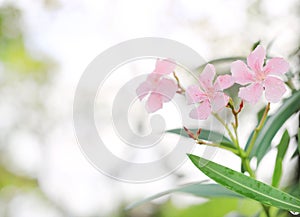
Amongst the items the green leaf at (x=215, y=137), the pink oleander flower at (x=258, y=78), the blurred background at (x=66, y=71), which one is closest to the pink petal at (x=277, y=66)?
the pink oleander flower at (x=258, y=78)

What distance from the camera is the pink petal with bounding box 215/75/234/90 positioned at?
66 centimetres

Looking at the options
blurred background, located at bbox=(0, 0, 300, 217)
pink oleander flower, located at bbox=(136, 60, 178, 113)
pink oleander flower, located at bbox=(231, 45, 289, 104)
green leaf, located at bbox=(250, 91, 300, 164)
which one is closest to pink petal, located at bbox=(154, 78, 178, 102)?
pink oleander flower, located at bbox=(136, 60, 178, 113)

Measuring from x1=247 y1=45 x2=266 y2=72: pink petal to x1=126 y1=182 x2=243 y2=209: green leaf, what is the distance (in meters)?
0.26

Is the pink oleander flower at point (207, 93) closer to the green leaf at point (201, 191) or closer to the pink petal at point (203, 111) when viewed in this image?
the pink petal at point (203, 111)

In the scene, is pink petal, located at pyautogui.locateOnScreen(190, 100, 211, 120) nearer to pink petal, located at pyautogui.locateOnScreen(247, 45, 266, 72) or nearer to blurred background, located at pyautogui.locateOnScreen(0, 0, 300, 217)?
pink petal, located at pyautogui.locateOnScreen(247, 45, 266, 72)

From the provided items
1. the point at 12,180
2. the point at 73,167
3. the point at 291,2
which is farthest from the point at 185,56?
the point at 12,180

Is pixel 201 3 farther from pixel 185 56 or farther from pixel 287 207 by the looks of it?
pixel 287 207

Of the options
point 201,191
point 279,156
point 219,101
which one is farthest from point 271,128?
point 219,101

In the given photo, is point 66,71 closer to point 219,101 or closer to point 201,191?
point 201,191

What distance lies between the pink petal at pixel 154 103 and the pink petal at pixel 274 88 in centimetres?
15

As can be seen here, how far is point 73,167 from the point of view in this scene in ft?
8.19

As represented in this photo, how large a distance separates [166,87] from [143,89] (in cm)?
3

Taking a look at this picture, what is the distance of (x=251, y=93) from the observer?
647mm

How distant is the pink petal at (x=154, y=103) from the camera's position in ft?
2.41
